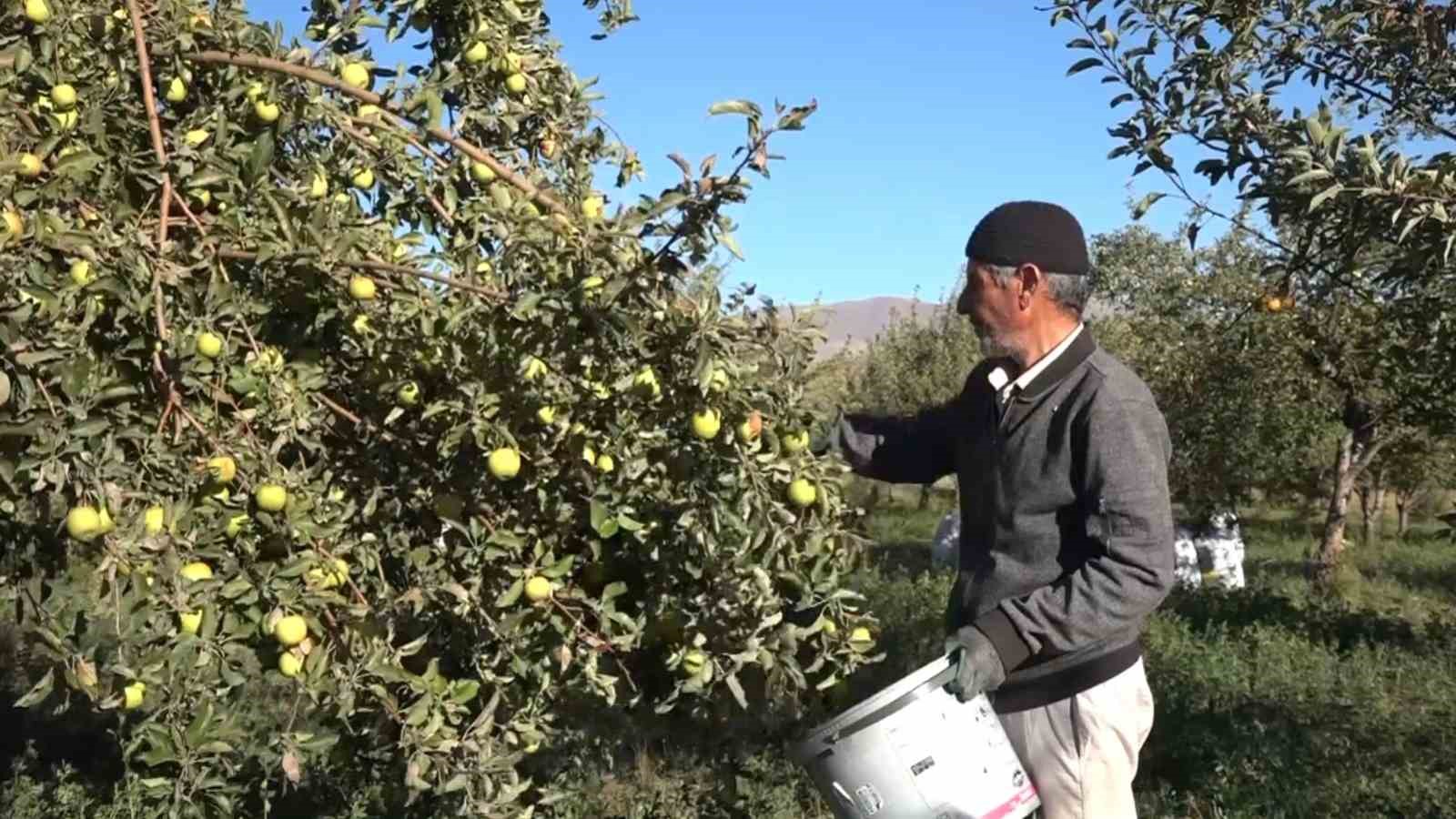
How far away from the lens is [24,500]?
2.27 meters

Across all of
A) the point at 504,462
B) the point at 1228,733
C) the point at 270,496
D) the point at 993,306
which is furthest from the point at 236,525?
the point at 1228,733

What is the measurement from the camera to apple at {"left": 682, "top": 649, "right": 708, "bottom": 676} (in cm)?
237

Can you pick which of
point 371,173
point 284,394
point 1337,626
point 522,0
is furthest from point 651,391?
point 1337,626

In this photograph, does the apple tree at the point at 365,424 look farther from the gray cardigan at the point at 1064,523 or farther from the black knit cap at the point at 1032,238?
the black knit cap at the point at 1032,238

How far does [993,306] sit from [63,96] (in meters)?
1.70

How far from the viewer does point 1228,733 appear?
5.46 metres

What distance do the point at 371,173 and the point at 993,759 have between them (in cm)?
154

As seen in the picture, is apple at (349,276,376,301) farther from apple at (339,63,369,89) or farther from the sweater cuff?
the sweater cuff

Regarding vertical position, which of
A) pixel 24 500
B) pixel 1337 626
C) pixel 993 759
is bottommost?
pixel 1337 626

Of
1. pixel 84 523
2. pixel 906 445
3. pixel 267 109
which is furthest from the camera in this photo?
pixel 906 445

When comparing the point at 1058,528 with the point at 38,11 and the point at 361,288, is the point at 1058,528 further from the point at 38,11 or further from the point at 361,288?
the point at 38,11

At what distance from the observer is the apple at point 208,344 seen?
2176 millimetres

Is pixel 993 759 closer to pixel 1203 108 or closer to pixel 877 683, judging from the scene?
pixel 1203 108

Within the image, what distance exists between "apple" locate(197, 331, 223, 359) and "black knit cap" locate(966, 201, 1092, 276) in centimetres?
136
